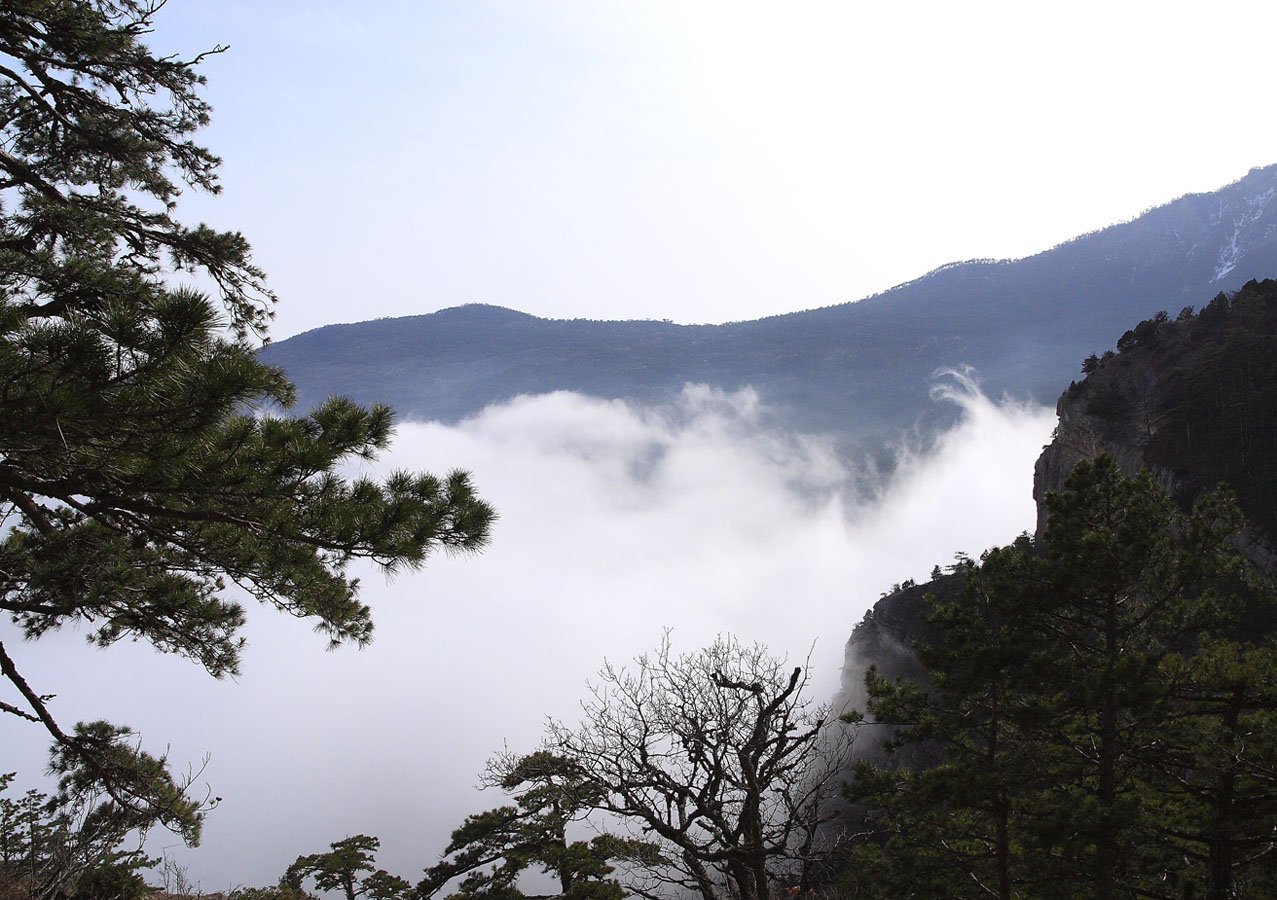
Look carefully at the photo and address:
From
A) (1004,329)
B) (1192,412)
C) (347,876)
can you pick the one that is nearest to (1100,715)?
(347,876)

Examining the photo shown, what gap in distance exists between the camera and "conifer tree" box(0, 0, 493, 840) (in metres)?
3.13

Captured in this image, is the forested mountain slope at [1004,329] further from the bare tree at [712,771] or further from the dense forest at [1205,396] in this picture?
the bare tree at [712,771]

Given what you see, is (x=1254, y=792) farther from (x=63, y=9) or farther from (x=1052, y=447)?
(x=1052, y=447)

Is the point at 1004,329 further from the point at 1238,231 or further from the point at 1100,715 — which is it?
the point at 1100,715

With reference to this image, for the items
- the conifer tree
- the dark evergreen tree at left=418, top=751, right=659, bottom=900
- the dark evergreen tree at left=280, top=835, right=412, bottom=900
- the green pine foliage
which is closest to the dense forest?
the green pine foliage

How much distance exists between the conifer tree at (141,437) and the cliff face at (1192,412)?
25435 millimetres

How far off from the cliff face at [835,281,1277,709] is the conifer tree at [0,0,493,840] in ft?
83.4

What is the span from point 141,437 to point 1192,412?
125ft

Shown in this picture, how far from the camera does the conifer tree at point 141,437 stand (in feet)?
10.3

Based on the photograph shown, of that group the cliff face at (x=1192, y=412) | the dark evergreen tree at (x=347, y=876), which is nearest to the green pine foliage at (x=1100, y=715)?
the dark evergreen tree at (x=347, y=876)

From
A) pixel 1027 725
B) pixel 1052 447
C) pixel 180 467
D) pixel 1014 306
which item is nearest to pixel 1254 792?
pixel 1027 725

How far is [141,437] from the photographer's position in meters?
3.61

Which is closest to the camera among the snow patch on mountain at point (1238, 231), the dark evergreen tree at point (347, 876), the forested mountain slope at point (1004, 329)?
the dark evergreen tree at point (347, 876)

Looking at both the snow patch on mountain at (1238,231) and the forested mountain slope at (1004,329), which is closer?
the snow patch on mountain at (1238,231)
